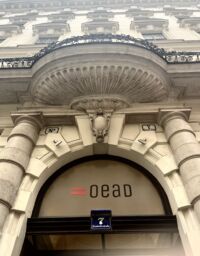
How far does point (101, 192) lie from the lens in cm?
671

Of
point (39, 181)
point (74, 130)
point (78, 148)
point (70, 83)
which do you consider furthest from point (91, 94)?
point (39, 181)

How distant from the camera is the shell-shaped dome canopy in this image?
313 inches

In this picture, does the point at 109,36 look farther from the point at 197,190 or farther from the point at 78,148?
the point at 197,190

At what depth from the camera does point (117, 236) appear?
5828 millimetres

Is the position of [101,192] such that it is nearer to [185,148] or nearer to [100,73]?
[185,148]

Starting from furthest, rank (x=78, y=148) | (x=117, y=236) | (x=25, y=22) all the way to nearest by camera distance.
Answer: (x=25, y=22) < (x=78, y=148) < (x=117, y=236)

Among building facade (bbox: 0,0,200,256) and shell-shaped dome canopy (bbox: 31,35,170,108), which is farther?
shell-shaped dome canopy (bbox: 31,35,170,108)

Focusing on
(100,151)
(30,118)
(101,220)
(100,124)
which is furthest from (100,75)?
(101,220)

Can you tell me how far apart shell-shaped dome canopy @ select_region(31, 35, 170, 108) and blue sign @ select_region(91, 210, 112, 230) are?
3.57 metres

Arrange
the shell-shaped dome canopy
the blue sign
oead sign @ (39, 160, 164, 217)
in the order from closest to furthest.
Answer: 1. the blue sign
2. oead sign @ (39, 160, 164, 217)
3. the shell-shaped dome canopy

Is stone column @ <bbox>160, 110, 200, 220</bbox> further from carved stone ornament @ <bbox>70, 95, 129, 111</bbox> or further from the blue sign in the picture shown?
the blue sign

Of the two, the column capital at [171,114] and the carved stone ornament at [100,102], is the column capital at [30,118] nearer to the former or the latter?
the carved stone ornament at [100,102]

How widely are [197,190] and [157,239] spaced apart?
137 centimetres

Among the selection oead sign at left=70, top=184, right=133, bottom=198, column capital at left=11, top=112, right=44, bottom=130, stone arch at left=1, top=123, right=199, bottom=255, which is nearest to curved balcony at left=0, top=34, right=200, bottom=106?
column capital at left=11, top=112, right=44, bottom=130
